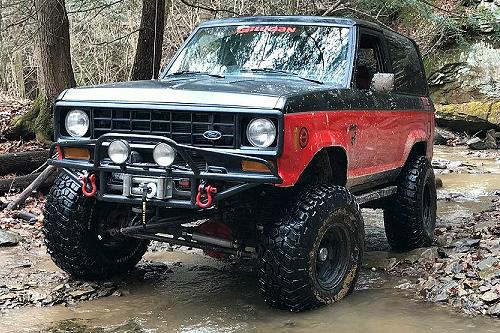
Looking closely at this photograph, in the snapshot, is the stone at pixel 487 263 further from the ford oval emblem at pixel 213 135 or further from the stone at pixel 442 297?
the ford oval emblem at pixel 213 135

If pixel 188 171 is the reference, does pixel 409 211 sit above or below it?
below

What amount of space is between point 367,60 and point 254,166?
2.33 m

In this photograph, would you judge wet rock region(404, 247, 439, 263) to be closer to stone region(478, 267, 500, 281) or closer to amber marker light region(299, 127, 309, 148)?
stone region(478, 267, 500, 281)

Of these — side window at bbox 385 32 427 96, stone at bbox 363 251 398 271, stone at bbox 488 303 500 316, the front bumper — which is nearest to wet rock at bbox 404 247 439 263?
stone at bbox 363 251 398 271

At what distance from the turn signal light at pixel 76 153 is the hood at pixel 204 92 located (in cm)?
36

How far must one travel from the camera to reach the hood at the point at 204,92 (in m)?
4.29

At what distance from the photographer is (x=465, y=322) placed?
4.54 metres

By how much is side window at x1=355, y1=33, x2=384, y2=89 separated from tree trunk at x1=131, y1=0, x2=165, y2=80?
5.57 meters

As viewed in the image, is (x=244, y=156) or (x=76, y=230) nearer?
(x=244, y=156)

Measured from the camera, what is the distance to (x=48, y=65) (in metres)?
10.9

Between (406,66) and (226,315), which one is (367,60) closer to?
(406,66)

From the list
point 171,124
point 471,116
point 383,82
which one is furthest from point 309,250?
point 471,116

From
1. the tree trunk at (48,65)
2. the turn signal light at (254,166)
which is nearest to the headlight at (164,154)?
the turn signal light at (254,166)

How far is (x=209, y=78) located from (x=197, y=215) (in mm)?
1252
